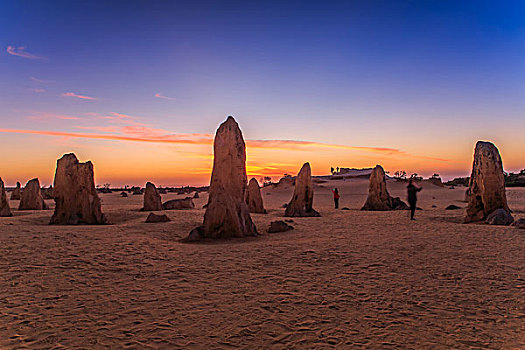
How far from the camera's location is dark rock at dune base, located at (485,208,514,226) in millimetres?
13033

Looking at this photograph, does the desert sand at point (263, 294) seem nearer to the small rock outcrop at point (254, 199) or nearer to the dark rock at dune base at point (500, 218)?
the dark rock at dune base at point (500, 218)

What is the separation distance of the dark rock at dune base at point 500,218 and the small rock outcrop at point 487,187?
0.48m

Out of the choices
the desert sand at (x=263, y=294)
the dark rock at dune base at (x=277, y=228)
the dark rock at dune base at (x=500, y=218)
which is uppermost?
the dark rock at dune base at (x=500, y=218)

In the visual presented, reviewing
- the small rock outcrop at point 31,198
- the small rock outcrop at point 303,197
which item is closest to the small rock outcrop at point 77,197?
the small rock outcrop at point 31,198

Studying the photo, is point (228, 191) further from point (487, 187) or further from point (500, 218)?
point (487, 187)

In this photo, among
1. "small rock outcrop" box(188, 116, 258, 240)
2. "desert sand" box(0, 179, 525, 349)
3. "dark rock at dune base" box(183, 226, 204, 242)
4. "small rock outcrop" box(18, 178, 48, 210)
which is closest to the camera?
"desert sand" box(0, 179, 525, 349)

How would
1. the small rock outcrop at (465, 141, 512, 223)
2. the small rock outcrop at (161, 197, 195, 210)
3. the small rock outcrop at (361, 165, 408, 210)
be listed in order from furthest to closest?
the small rock outcrop at (161, 197, 195, 210)
the small rock outcrop at (361, 165, 408, 210)
the small rock outcrop at (465, 141, 512, 223)

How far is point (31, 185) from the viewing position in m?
22.9

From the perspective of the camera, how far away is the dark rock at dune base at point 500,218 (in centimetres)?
1303

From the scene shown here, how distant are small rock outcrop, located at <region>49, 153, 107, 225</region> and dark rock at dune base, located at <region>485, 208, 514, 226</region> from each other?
1601 centimetres

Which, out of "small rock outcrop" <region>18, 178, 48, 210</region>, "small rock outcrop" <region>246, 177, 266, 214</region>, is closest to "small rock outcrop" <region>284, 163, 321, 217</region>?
"small rock outcrop" <region>246, 177, 266, 214</region>

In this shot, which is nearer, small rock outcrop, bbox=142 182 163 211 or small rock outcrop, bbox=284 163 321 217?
small rock outcrop, bbox=284 163 321 217

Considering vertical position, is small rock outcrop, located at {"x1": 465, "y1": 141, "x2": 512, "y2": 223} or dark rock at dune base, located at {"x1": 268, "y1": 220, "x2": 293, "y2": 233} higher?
small rock outcrop, located at {"x1": 465, "y1": 141, "x2": 512, "y2": 223}

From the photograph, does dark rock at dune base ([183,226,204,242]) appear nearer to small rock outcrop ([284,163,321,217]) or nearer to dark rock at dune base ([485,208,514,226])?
small rock outcrop ([284,163,321,217])
